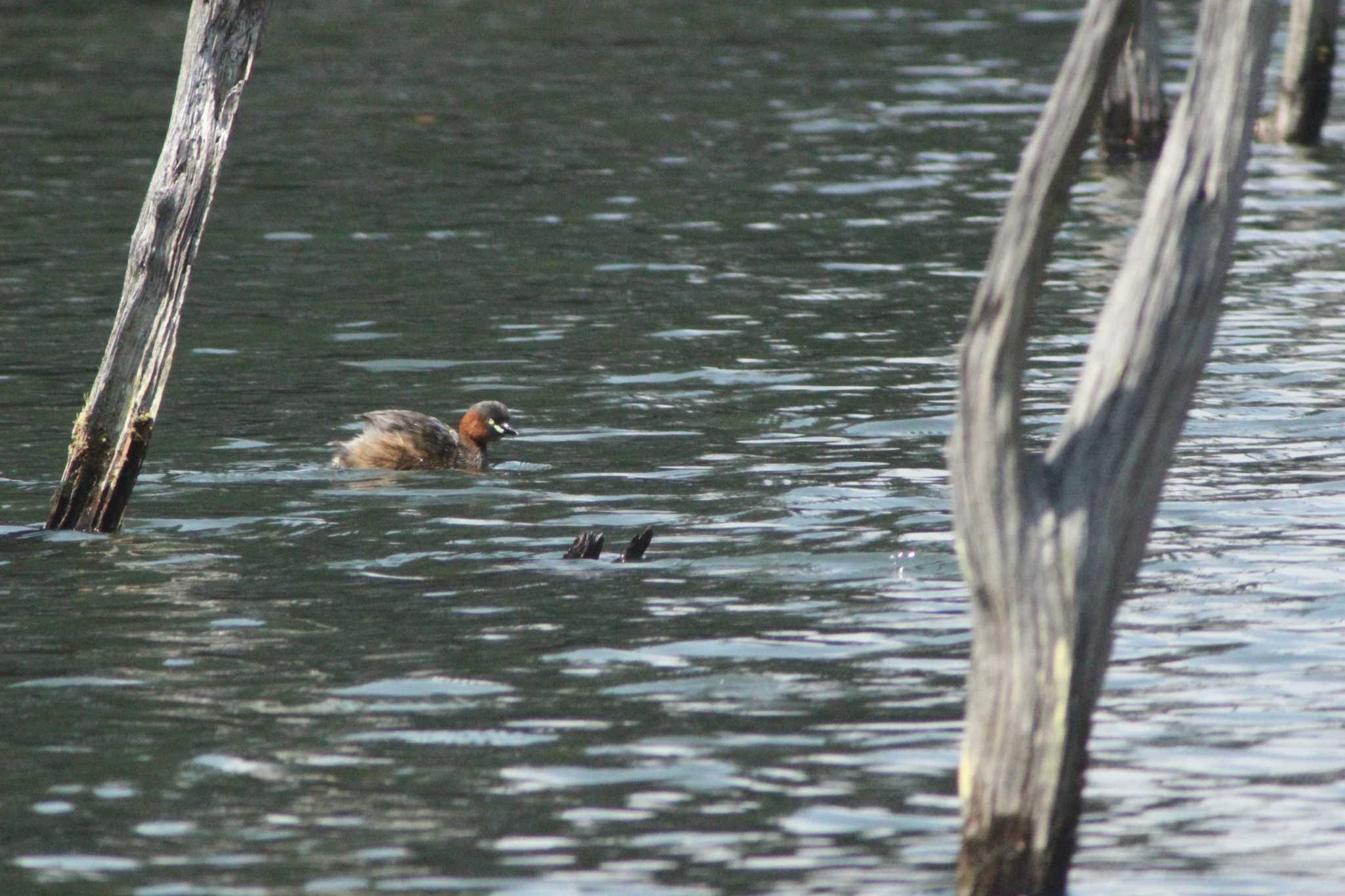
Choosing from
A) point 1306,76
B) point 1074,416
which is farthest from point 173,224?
→ point 1306,76

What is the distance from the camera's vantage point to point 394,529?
1102cm

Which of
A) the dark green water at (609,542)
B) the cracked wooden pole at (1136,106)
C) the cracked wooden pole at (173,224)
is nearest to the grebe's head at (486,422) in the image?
the dark green water at (609,542)

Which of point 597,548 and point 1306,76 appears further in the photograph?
point 1306,76

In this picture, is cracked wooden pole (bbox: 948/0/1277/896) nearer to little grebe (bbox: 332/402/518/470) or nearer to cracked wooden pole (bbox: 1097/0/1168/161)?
little grebe (bbox: 332/402/518/470)

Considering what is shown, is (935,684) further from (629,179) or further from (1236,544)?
(629,179)

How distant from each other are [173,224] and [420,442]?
8.09 feet

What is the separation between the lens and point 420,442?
1217 centimetres

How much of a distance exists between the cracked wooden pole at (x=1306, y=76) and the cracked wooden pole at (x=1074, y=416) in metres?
15.8

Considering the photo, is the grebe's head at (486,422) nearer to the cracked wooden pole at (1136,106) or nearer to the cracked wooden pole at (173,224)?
the cracked wooden pole at (173,224)

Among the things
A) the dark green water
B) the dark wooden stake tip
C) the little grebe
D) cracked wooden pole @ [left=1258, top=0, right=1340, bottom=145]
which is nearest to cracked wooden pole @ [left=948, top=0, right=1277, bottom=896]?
the dark green water

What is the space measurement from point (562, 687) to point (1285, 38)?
81.2 ft

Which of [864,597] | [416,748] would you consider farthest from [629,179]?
[416,748]

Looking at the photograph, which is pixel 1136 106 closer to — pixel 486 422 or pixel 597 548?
pixel 486 422

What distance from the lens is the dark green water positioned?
7.15 meters
